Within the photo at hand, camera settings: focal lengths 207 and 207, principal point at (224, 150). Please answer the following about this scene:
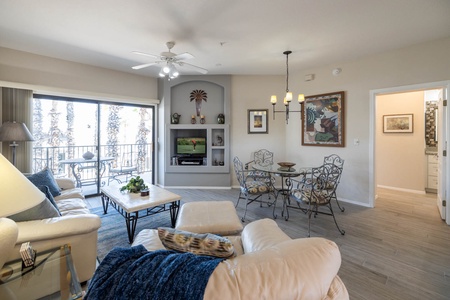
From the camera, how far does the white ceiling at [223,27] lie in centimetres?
237

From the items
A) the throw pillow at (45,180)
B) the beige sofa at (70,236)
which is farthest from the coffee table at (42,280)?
the throw pillow at (45,180)

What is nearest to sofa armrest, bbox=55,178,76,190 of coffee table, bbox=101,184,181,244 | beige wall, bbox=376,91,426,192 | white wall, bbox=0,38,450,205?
coffee table, bbox=101,184,181,244

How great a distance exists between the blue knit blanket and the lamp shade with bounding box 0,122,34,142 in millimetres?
3526

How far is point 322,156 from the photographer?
446 cm

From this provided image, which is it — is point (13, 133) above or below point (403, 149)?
above

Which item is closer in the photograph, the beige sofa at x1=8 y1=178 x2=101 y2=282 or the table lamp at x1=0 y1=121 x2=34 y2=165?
the beige sofa at x1=8 y1=178 x2=101 y2=282

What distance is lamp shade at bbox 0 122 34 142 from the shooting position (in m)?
3.05

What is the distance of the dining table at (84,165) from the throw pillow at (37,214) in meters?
2.91

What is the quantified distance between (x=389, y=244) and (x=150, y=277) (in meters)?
2.93

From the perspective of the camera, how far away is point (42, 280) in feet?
4.40

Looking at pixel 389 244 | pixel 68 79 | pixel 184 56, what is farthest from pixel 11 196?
pixel 68 79

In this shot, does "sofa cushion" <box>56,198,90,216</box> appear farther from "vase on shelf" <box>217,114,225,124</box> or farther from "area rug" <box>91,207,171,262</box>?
"vase on shelf" <box>217,114,225,124</box>

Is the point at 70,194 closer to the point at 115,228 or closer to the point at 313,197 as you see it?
the point at 115,228

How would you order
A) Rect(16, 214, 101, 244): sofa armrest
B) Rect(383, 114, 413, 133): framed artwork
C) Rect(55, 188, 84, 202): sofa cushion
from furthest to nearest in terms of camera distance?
Rect(383, 114, 413, 133): framed artwork
Rect(55, 188, 84, 202): sofa cushion
Rect(16, 214, 101, 244): sofa armrest
